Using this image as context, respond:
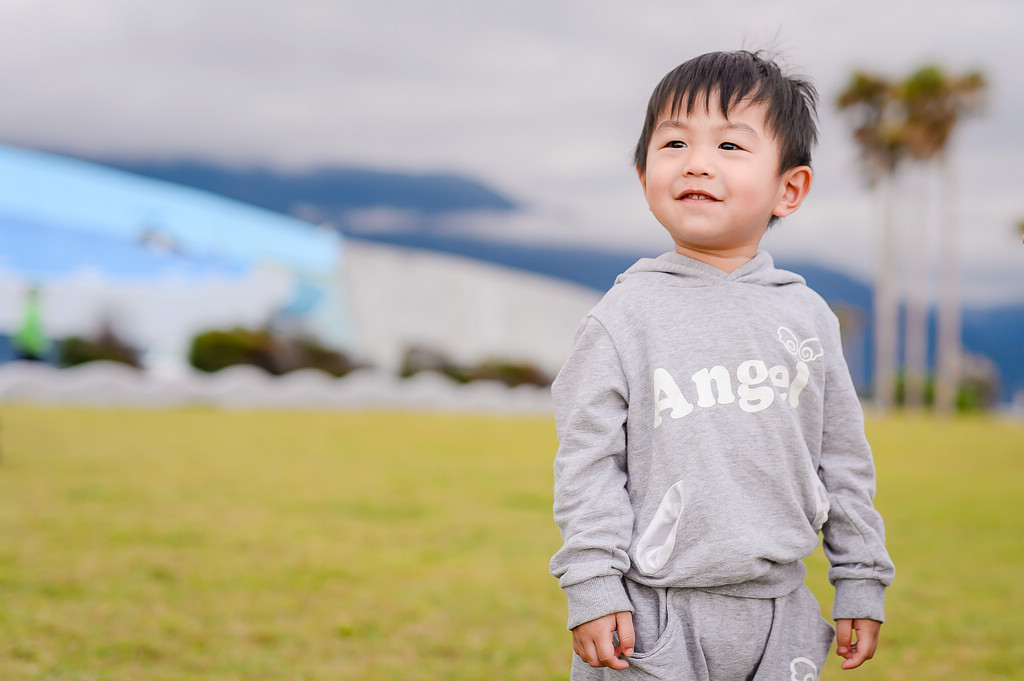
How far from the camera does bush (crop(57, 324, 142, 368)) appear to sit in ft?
61.9

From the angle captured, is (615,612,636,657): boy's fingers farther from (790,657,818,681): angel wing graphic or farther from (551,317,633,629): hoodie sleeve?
(790,657,818,681): angel wing graphic

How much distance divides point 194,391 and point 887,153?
2493cm

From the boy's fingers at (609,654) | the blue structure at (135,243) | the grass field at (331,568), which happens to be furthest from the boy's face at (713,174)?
the blue structure at (135,243)

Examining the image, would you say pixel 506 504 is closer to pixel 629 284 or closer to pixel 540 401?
pixel 629 284

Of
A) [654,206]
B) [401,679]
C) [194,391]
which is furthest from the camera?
[194,391]

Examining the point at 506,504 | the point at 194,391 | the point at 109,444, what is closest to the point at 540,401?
the point at 194,391

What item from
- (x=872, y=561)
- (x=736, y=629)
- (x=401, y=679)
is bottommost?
(x=401, y=679)

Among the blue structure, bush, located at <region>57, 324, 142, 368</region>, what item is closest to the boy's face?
bush, located at <region>57, 324, 142, 368</region>

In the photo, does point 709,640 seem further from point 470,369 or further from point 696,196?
point 470,369

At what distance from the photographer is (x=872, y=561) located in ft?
5.59

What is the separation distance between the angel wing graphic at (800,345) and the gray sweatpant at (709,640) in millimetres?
479

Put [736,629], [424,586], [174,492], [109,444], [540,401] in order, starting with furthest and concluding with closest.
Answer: [540,401] → [109,444] → [174,492] → [424,586] → [736,629]

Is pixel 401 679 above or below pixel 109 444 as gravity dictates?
below

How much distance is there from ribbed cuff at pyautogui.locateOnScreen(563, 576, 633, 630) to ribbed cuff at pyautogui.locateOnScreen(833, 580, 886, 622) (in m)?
0.52
